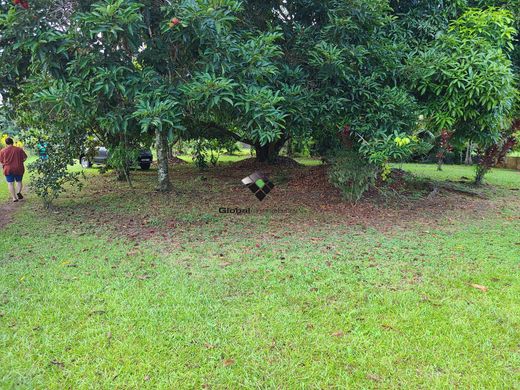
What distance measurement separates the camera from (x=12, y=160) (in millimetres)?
8133

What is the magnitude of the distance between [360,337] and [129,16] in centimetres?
383

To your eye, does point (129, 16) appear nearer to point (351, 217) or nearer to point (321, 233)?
point (321, 233)

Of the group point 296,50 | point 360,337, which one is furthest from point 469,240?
point 296,50

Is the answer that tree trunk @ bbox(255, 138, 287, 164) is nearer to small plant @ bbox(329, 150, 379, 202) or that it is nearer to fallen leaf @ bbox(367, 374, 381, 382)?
small plant @ bbox(329, 150, 379, 202)

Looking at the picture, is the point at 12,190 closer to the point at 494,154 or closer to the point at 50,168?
the point at 50,168

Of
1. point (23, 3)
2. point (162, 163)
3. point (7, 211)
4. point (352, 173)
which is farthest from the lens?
point (162, 163)

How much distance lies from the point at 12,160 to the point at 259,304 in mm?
7449

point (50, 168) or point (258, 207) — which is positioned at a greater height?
point (50, 168)

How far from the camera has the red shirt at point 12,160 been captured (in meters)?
8.10

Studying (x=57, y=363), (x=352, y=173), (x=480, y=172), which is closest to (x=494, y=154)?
(x=480, y=172)

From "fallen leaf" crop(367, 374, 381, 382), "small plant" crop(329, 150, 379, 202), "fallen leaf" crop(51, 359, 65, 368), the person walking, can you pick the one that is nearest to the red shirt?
the person walking

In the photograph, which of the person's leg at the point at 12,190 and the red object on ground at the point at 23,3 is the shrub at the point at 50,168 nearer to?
the person's leg at the point at 12,190

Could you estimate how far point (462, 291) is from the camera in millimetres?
3547

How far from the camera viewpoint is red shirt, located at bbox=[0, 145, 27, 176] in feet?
26.6
